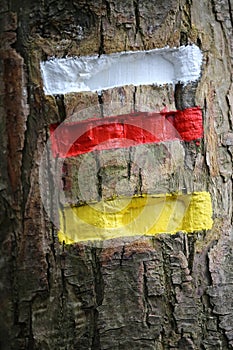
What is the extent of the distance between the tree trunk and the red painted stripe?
17mm

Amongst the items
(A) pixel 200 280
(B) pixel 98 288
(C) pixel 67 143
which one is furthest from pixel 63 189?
(A) pixel 200 280

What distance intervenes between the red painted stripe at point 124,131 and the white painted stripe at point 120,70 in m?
0.07

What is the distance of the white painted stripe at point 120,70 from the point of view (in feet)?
4.69

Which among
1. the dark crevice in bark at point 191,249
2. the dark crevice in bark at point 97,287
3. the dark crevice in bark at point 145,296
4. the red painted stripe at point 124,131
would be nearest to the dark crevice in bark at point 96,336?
the dark crevice in bark at point 97,287

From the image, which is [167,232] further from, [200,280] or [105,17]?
[105,17]

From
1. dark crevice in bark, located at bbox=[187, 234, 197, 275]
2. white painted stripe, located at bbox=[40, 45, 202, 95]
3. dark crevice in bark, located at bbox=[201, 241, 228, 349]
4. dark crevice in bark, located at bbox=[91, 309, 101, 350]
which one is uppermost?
white painted stripe, located at bbox=[40, 45, 202, 95]

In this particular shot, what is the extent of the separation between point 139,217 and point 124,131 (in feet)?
0.60

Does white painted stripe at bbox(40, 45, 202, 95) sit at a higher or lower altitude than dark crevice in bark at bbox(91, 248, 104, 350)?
higher

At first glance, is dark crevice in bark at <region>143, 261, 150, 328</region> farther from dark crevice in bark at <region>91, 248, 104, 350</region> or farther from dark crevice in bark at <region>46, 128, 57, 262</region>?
dark crevice in bark at <region>46, 128, 57, 262</region>

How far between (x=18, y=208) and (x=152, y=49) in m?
0.44

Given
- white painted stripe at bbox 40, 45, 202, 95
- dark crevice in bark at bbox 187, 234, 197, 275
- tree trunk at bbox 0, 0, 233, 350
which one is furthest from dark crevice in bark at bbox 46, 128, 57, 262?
dark crevice in bark at bbox 187, 234, 197, 275

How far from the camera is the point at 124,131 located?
142cm

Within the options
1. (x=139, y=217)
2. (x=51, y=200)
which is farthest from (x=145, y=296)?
(x=51, y=200)

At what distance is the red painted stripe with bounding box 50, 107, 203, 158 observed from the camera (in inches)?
55.7
